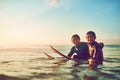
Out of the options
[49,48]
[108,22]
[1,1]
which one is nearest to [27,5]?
[1,1]

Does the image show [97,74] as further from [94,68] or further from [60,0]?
[60,0]

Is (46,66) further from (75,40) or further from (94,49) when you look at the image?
(94,49)

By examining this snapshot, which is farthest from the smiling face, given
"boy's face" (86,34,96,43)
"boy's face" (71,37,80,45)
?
"boy's face" (86,34,96,43)

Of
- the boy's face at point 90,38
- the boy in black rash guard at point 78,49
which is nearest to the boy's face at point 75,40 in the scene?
the boy in black rash guard at point 78,49

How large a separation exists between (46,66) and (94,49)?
0.59m

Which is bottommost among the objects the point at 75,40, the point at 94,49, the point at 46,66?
the point at 46,66

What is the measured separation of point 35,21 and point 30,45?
0.98ft

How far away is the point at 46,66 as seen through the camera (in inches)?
120

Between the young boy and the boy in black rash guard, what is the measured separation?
54 mm

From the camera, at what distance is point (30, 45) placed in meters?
3.21

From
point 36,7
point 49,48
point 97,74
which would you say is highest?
point 36,7

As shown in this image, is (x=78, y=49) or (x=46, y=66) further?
(x=78, y=49)

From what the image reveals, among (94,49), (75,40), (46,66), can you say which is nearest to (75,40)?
(75,40)

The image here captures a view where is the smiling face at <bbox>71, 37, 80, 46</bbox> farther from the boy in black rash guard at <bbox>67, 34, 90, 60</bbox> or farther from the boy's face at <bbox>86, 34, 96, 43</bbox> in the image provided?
the boy's face at <bbox>86, 34, 96, 43</bbox>
